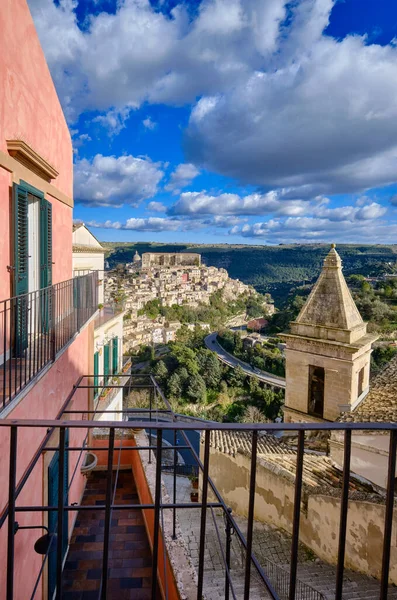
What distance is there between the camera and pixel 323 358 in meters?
11.1

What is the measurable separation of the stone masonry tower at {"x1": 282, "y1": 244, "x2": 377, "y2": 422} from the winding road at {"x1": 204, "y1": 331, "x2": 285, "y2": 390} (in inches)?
873

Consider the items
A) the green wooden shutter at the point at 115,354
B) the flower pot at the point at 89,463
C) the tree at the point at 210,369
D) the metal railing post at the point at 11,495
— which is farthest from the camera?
the tree at the point at 210,369

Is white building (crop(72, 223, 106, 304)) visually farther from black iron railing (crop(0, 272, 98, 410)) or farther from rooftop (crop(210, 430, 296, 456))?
rooftop (crop(210, 430, 296, 456))

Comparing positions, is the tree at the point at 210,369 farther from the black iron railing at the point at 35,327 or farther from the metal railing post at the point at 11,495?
the metal railing post at the point at 11,495

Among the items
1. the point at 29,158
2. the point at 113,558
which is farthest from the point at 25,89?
the point at 113,558

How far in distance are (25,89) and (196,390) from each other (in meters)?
32.1

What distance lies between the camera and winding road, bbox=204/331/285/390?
35125mm

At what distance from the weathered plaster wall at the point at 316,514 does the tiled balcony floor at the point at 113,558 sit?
3406 mm

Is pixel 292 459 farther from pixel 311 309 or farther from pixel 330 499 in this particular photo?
pixel 311 309

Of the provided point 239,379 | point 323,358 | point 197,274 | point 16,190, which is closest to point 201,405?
point 239,379

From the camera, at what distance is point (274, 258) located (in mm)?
129750

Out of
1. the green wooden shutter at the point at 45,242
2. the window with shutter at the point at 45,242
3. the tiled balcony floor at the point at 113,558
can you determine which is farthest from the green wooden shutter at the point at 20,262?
the tiled balcony floor at the point at 113,558

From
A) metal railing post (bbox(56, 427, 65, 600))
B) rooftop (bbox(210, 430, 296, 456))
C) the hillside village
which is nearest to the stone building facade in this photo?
the hillside village

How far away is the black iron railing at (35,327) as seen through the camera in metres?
3.33
